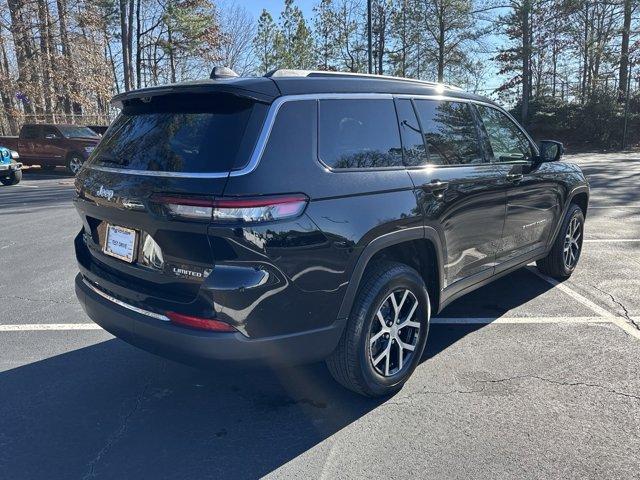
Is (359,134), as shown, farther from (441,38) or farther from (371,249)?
(441,38)

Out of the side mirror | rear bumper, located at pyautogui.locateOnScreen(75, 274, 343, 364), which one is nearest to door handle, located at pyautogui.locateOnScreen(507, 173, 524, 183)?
the side mirror

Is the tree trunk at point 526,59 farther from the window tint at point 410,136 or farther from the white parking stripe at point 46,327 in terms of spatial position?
the white parking stripe at point 46,327

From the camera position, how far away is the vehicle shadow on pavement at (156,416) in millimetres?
2633

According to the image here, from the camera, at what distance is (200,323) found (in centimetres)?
256

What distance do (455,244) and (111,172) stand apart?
2.27 m

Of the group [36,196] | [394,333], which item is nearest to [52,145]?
[36,196]

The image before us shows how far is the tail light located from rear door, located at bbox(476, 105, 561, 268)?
2293mm

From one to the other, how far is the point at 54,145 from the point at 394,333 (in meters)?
18.3

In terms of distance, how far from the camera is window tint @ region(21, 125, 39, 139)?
60.6 ft

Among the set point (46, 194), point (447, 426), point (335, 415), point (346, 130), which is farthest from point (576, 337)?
point (46, 194)

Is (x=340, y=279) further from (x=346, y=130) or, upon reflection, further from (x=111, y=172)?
(x=111, y=172)

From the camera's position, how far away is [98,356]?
383 centimetres

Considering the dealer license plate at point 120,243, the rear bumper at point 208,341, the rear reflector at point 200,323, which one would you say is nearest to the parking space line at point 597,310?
the rear bumper at point 208,341

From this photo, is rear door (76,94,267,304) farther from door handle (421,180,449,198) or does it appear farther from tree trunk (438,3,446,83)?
tree trunk (438,3,446,83)
